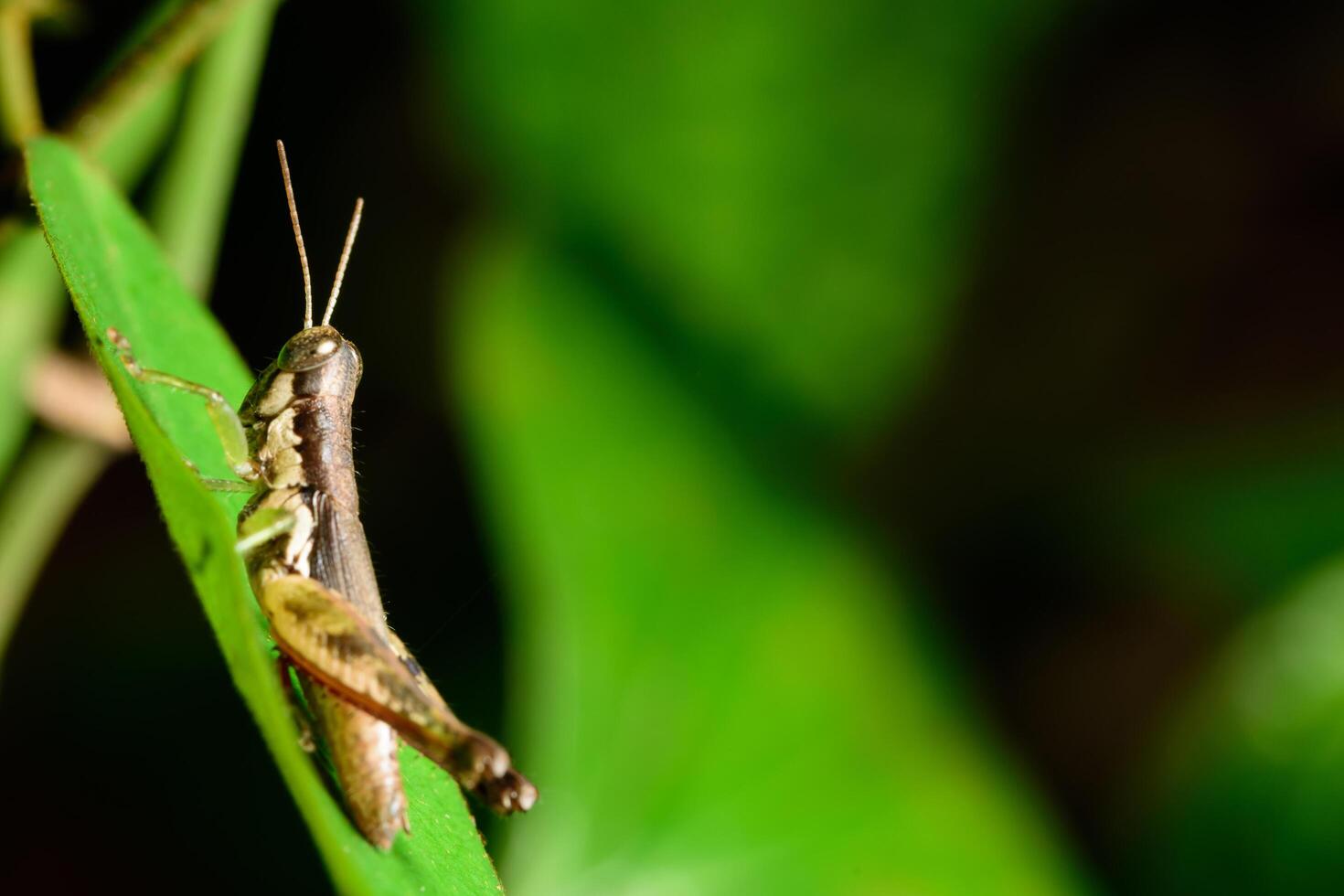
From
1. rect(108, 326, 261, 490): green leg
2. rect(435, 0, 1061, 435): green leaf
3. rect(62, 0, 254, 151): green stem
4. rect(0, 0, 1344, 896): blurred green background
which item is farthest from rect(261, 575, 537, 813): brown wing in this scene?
rect(435, 0, 1061, 435): green leaf

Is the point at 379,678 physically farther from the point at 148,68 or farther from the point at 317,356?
the point at 148,68

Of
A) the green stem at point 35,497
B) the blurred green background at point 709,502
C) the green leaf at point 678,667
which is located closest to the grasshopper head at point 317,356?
the green stem at point 35,497

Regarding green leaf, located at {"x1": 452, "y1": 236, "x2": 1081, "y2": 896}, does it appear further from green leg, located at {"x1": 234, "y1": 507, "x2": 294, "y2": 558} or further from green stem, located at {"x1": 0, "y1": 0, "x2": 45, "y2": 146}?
green stem, located at {"x1": 0, "y1": 0, "x2": 45, "y2": 146}

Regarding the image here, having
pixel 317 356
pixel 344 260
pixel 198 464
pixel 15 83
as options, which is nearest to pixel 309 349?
pixel 317 356

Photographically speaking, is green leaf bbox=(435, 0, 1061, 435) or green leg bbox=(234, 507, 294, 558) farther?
green leaf bbox=(435, 0, 1061, 435)

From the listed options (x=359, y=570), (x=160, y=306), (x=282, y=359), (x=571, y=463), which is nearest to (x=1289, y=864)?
(x=571, y=463)
